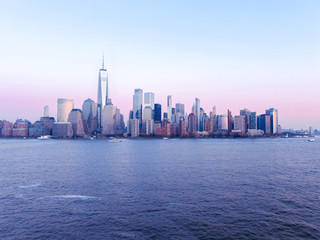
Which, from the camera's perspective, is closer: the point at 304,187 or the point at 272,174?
the point at 304,187

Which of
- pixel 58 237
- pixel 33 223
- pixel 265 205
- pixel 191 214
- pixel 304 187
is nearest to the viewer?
pixel 58 237

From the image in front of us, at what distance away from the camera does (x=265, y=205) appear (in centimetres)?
4288

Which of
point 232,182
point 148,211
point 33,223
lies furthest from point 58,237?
point 232,182

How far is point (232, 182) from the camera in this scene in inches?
2361

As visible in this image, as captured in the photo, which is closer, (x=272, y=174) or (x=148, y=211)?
(x=148, y=211)

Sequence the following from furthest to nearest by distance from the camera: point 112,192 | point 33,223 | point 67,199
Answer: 1. point 112,192
2. point 67,199
3. point 33,223

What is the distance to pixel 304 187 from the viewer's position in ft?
180

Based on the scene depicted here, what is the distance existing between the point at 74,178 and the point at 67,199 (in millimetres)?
19949

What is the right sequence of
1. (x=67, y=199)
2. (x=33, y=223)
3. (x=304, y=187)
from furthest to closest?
(x=304, y=187)
(x=67, y=199)
(x=33, y=223)

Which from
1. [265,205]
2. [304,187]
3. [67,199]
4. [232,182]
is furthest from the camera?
[232,182]

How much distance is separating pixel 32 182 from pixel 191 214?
141ft

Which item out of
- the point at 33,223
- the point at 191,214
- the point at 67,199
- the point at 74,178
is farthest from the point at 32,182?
the point at 191,214

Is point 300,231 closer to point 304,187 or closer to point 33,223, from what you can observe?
point 304,187

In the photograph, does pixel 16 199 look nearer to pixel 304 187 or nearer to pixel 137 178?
pixel 137 178
